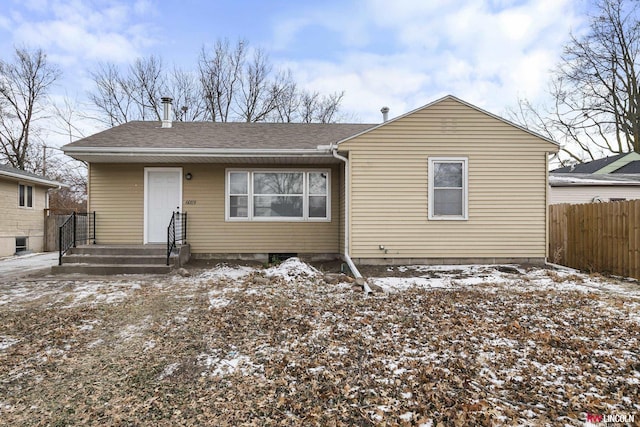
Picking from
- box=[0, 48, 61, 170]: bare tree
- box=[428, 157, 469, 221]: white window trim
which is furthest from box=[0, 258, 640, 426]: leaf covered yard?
box=[0, 48, 61, 170]: bare tree

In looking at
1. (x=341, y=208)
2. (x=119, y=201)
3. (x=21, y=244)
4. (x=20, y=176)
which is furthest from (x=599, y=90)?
(x=21, y=244)

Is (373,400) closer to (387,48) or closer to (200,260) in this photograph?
(200,260)

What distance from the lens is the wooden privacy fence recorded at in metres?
6.37

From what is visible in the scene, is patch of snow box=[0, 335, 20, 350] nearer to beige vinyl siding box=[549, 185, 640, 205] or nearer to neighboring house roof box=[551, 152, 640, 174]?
beige vinyl siding box=[549, 185, 640, 205]

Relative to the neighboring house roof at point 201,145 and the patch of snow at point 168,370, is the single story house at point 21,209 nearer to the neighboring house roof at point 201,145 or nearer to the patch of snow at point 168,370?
the neighboring house roof at point 201,145

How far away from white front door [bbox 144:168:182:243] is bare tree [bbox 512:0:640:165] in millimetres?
24172

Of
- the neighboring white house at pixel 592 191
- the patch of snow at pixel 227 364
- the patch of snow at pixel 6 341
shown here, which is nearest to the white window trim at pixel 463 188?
the patch of snow at pixel 227 364

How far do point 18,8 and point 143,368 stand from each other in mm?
16150

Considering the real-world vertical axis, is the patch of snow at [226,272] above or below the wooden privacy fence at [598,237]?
below

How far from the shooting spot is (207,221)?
8594 mm

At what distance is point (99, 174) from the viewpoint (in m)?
8.41

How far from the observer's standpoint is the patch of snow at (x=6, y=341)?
11.3 ft

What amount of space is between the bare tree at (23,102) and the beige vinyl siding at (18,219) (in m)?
8.13

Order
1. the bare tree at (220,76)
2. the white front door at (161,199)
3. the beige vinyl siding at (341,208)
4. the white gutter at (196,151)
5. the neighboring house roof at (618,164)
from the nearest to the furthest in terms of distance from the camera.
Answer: the white gutter at (196,151)
the beige vinyl siding at (341,208)
the white front door at (161,199)
the neighboring house roof at (618,164)
the bare tree at (220,76)
